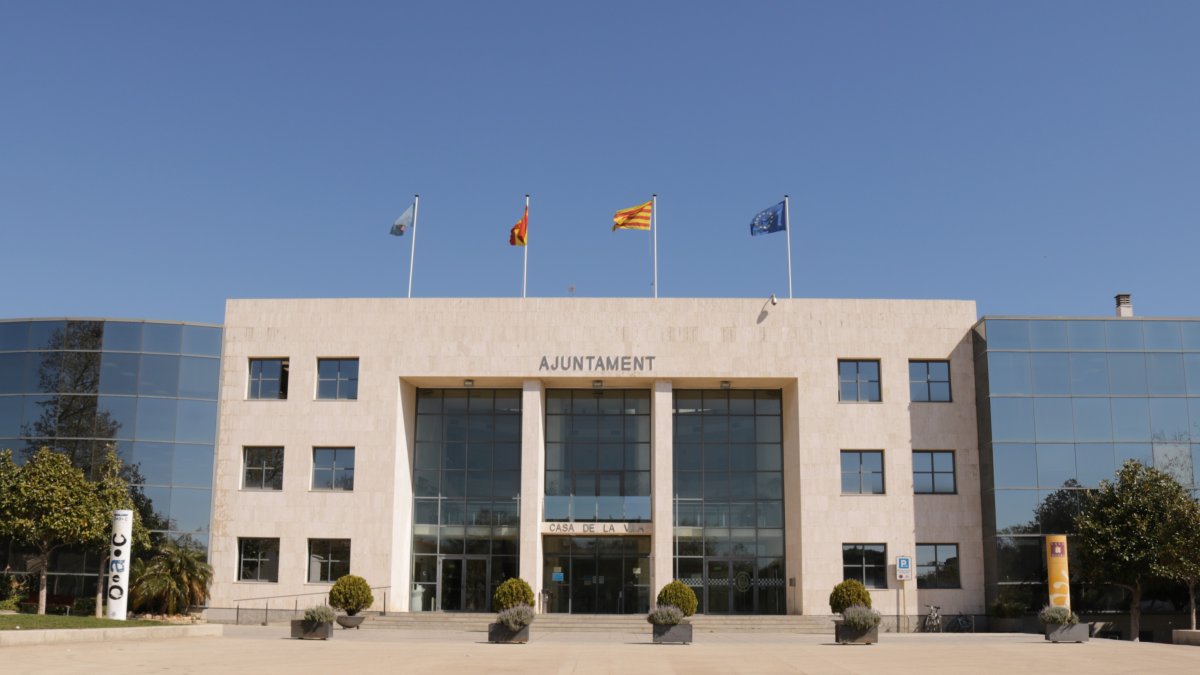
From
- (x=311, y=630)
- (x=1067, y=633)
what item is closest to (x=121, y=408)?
(x=311, y=630)

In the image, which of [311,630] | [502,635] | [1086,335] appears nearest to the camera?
[502,635]

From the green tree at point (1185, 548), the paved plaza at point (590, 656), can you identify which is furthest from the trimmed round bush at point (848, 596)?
the green tree at point (1185, 548)

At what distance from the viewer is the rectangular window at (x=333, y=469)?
147 ft

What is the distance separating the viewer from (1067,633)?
3428 centimetres

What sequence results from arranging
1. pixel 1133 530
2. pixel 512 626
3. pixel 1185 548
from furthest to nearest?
pixel 1133 530
pixel 1185 548
pixel 512 626

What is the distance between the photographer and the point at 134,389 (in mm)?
43719

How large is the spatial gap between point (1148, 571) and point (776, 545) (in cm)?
1308

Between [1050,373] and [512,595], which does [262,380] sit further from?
[1050,373]

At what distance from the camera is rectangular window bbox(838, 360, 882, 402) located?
4503 cm

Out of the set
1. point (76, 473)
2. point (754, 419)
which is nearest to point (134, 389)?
point (76, 473)

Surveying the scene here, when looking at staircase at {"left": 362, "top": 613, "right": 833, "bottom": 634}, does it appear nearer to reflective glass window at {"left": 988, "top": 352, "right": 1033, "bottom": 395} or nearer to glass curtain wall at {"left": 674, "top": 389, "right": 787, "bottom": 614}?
glass curtain wall at {"left": 674, "top": 389, "right": 787, "bottom": 614}

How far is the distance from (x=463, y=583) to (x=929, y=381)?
19.5m

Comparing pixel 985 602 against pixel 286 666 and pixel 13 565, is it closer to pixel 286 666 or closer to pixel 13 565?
pixel 286 666

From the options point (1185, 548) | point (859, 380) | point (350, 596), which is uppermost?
point (859, 380)
